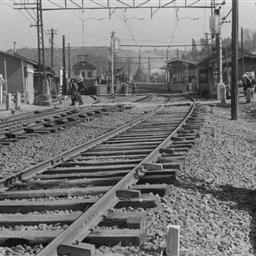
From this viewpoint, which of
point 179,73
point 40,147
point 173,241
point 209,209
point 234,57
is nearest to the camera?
point 173,241

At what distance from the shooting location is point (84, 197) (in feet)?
22.8

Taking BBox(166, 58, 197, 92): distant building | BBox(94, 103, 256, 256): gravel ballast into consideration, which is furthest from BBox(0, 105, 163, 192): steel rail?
BBox(166, 58, 197, 92): distant building

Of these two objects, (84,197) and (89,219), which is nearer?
(89,219)

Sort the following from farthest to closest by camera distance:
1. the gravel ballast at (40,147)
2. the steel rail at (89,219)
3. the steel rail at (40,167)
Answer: the gravel ballast at (40,147) < the steel rail at (40,167) < the steel rail at (89,219)

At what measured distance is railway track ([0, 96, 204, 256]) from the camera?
16.9 ft

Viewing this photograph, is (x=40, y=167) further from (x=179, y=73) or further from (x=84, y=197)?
(x=179, y=73)

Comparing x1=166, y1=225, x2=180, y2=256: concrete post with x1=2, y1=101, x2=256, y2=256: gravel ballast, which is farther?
x1=2, y1=101, x2=256, y2=256: gravel ballast

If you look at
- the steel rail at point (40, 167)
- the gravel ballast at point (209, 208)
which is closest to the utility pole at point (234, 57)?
the steel rail at point (40, 167)

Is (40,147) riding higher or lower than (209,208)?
higher

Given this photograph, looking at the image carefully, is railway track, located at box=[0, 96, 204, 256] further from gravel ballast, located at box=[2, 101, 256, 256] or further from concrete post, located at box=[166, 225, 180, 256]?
concrete post, located at box=[166, 225, 180, 256]

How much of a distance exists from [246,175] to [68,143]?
17.9 feet

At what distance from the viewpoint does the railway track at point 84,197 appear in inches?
202

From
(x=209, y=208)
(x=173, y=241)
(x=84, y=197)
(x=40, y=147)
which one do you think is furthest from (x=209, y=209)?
(x=40, y=147)

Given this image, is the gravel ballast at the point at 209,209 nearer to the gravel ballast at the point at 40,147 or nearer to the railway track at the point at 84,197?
the railway track at the point at 84,197
